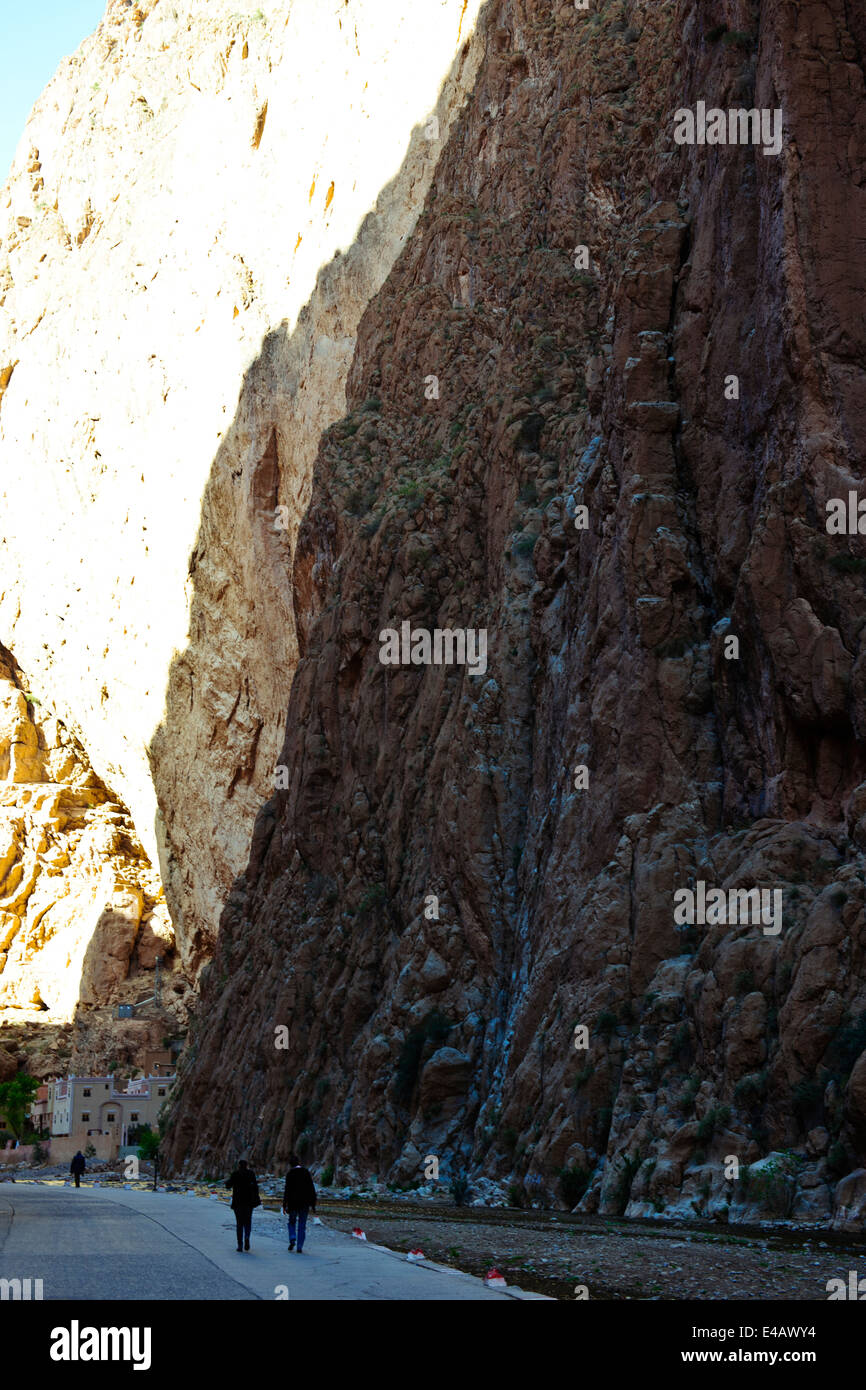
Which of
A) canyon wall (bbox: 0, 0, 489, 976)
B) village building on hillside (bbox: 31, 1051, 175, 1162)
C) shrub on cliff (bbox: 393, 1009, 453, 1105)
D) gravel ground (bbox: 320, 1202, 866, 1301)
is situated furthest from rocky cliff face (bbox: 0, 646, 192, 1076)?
gravel ground (bbox: 320, 1202, 866, 1301)

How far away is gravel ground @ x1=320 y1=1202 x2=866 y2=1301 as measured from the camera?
15.1 m

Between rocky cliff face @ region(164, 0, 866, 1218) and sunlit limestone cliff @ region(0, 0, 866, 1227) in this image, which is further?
sunlit limestone cliff @ region(0, 0, 866, 1227)

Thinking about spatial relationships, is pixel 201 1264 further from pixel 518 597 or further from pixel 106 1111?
pixel 106 1111

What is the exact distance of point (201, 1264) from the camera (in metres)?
16.9

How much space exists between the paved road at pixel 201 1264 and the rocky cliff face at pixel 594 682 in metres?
7.58

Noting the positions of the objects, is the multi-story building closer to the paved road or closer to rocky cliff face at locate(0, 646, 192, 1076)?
rocky cliff face at locate(0, 646, 192, 1076)

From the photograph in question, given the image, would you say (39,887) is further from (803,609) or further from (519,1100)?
(803,609)

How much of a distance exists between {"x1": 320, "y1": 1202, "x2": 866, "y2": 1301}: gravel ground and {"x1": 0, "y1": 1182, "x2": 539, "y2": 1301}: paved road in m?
0.98

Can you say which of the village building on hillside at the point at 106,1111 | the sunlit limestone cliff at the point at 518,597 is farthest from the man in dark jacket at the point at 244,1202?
the village building on hillside at the point at 106,1111

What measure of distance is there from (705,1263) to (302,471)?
52.8 metres

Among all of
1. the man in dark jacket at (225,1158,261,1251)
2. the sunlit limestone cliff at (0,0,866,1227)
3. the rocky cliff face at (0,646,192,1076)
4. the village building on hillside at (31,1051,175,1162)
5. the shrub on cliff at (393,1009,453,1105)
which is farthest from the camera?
the rocky cliff face at (0,646,192,1076)

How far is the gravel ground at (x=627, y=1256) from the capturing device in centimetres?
1510

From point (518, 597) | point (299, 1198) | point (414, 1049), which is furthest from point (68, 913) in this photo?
point (299, 1198)

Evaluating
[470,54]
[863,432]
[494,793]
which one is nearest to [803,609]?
[863,432]
